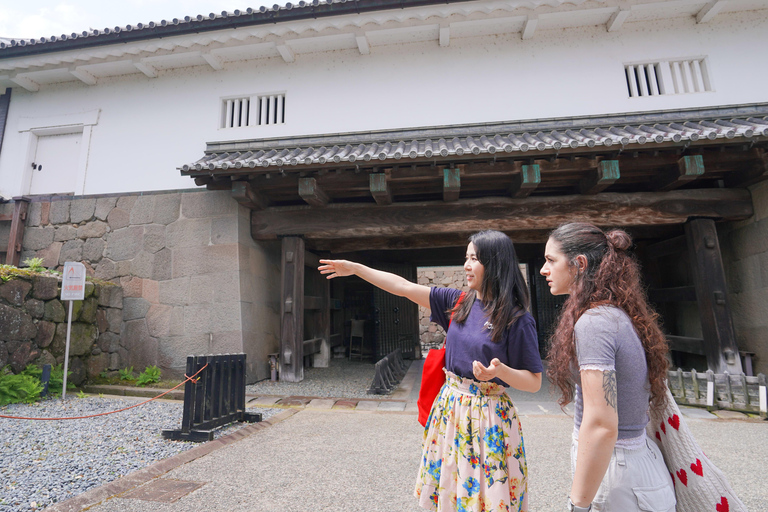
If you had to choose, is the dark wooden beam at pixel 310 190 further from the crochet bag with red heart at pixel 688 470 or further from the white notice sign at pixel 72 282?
the crochet bag with red heart at pixel 688 470

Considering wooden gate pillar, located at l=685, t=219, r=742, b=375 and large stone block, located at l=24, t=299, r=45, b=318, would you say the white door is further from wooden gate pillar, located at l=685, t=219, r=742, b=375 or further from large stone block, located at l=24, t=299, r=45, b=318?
wooden gate pillar, located at l=685, t=219, r=742, b=375

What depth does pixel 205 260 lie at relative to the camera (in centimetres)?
645

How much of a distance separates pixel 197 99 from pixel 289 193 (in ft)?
9.53

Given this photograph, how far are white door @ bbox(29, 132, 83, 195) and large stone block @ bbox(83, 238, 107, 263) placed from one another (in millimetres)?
1178

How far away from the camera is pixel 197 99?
732 cm

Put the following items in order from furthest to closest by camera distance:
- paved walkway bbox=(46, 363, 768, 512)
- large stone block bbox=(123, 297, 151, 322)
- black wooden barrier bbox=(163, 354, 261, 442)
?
1. large stone block bbox=(123, 297, 151, 322)
2. black wooden barrier bbox=(163, 354, 261, 442)
3. paved walkway bbox=(46, 363, 768, 512)

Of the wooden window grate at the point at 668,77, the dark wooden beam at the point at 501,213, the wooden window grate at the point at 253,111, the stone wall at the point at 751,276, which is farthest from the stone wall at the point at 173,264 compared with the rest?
the stone wall at the point at 751,276

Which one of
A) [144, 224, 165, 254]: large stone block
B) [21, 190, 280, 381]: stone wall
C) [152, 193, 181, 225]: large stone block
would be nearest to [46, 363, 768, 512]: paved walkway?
[21, 190, 280, 381]: stone wall

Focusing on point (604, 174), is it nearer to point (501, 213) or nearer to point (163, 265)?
point (501, 213)

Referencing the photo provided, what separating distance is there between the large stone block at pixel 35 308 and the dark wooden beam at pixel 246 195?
2.89m

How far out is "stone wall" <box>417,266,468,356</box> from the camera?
14914mm

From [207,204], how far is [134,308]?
2.17 meters

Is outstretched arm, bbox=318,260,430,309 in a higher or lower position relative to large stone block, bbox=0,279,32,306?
lower

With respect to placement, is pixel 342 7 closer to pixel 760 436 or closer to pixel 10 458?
pixel 10 458
